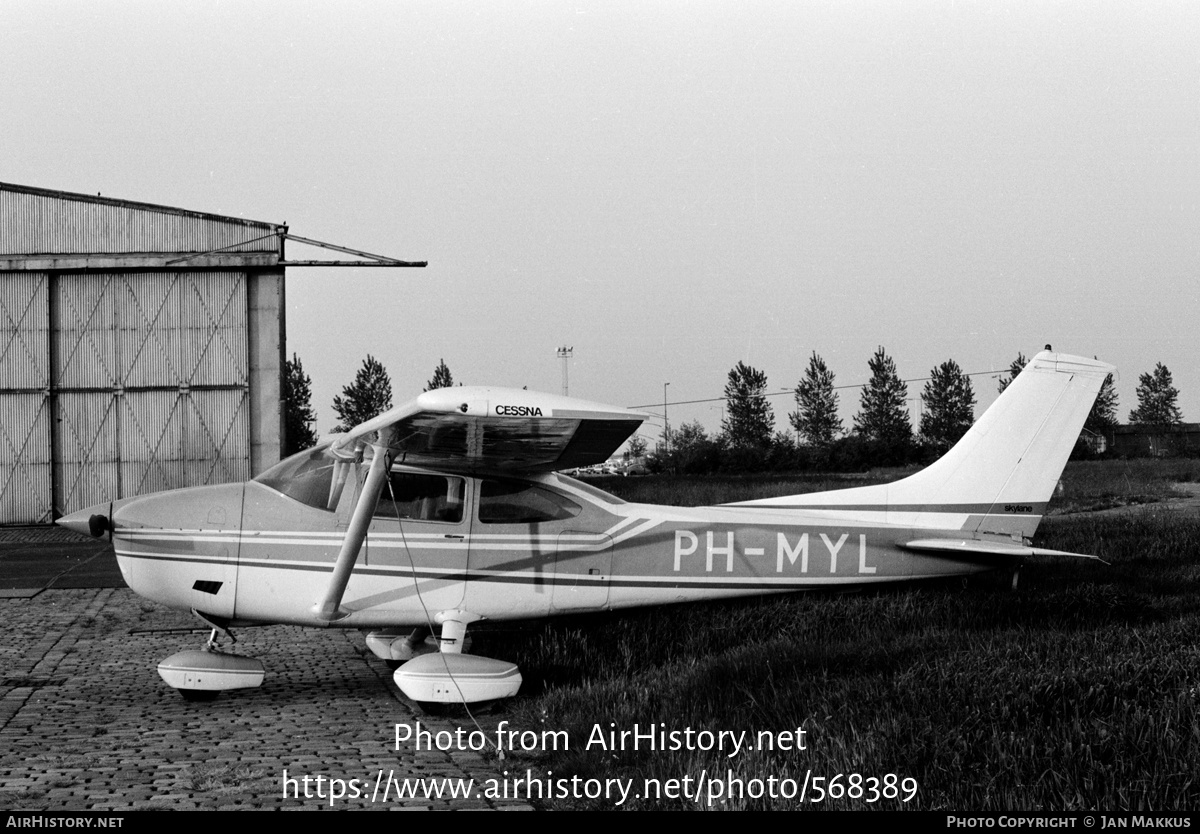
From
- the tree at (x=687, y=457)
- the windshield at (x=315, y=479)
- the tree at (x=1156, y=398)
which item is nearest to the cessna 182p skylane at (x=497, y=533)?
the windshield at (x=315, y=479)

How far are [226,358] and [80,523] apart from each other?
14.7 metres

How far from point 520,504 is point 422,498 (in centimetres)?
72

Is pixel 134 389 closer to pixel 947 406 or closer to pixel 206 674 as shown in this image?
pixel 206 674

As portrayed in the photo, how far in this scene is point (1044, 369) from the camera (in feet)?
28.0

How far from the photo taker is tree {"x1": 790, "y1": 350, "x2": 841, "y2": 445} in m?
86.6

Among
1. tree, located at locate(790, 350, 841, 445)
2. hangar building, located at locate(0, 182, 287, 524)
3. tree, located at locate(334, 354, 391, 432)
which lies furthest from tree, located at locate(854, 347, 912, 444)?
hangar building, located at locate(0, 182, 287, 524)

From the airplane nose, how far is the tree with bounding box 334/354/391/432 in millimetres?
69708

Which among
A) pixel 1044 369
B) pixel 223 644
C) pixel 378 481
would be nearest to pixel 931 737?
pixel 378 481

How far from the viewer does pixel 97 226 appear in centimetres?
2112

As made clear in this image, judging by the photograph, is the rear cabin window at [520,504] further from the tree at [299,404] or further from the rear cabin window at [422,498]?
the tree at [299,404]

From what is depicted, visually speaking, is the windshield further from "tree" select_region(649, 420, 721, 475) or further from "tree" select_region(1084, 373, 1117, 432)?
"tree" select_region(1084, 373, 1117, 432)

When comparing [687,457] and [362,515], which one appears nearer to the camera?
[362,515]

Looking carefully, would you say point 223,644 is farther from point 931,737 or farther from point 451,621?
point 931,737

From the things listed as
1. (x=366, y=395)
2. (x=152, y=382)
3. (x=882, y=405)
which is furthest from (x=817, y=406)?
(x=152, y=382)
